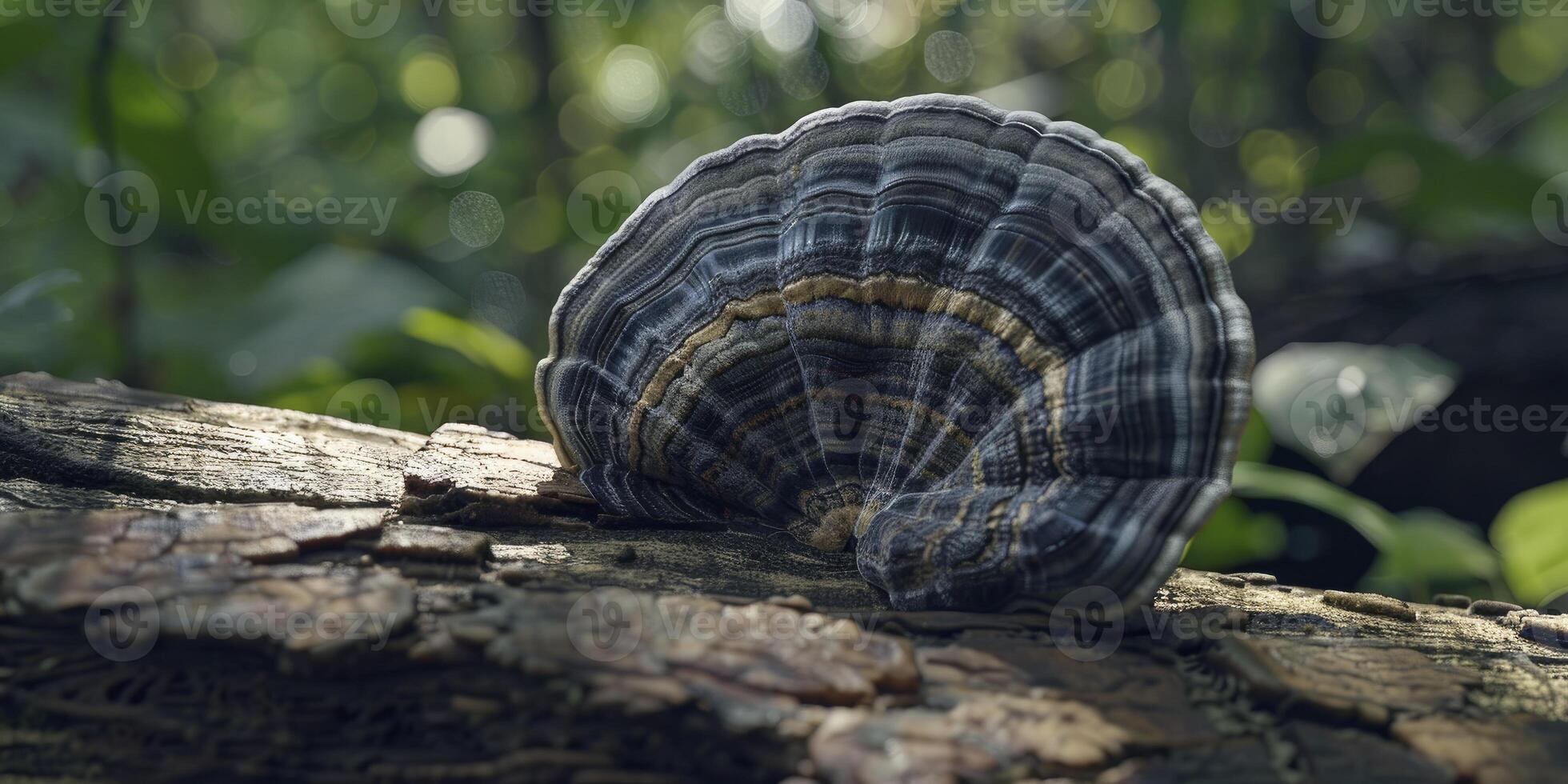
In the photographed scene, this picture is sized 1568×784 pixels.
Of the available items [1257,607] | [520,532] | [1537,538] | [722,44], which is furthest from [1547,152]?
[520,532]

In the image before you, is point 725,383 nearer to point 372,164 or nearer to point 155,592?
point 155,592
